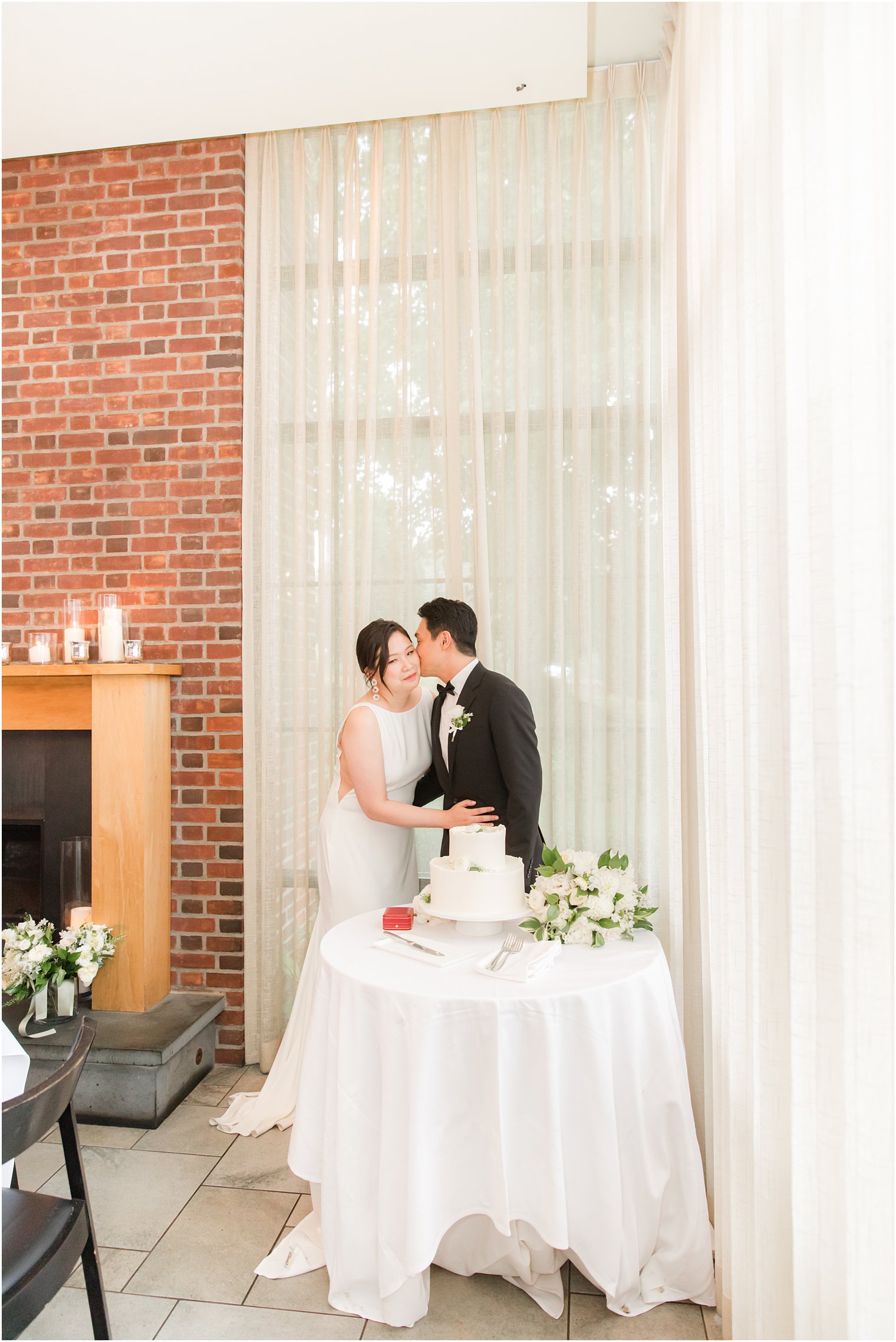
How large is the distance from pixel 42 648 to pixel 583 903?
103 inches

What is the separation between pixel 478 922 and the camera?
220 centimetres

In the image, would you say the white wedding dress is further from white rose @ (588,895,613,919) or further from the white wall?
the white wall

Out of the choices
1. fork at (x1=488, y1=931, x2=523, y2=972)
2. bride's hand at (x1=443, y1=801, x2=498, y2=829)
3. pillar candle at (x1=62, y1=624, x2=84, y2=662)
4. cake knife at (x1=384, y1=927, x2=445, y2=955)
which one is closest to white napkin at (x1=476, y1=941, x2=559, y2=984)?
fork at (x1=488, y1=931, x2=523, y2=972)

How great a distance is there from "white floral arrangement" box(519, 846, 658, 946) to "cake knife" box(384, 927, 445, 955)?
0.83 feet

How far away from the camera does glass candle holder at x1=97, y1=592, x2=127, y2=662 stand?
3410 millimetres

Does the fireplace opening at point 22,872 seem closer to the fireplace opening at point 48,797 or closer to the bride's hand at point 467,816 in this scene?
the fireplace opening at point 48,797

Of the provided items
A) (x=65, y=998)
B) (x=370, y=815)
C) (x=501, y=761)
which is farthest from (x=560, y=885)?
(x=65, y=998)

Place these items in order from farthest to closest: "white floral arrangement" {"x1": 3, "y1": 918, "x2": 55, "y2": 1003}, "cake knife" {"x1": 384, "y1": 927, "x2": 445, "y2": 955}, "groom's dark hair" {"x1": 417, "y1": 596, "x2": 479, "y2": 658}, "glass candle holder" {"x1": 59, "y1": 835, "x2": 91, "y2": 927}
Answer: "glass candle holder" {"x1": 59, "y1": 835, "x2": 91, "y2": 927}, "white floral arrangement" {"x1": 3, "y1": 918, "x2": 55, "y2": 1003}, "groom's dark hair" {"x1": 417, "y1": 596, "x2": 479, "y2": 658}, "cake knife" {"x1": 384, "y1": 927, "x2": 445, "y2": 955}

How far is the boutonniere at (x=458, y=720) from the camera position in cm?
265

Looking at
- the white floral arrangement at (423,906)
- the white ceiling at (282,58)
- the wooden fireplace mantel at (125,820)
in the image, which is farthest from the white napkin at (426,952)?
the white ceiling at (282,58)

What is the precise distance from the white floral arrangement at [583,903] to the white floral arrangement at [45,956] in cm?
179

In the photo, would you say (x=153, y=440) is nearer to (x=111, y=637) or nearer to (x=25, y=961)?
(x=111, y=637)

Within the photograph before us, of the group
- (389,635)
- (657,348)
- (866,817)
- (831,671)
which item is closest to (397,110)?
(657,348)

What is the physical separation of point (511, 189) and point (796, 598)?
2.62 metres
